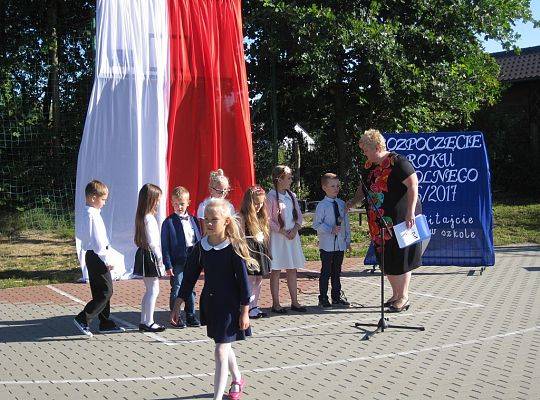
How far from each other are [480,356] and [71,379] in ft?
12.0

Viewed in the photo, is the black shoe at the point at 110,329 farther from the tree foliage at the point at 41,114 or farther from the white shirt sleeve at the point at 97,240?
the tree foliage at the point at 41,114

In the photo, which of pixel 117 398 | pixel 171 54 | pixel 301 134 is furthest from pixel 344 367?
pixel 301 134

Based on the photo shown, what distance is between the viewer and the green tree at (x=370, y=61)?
45.8ft

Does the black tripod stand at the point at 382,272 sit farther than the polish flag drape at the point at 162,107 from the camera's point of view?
No

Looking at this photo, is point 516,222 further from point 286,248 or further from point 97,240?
point 97,240

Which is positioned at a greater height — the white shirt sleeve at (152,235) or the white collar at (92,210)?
the white collar at (92,210)

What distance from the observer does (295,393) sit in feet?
18.1

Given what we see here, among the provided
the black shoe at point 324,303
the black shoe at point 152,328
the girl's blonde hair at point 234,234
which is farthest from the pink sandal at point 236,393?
the black shoe at point 324,303

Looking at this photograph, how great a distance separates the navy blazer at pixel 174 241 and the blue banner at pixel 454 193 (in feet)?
12.9

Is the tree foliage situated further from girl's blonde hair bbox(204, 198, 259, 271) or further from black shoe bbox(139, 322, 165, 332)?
girl's blonde hair bbox(204, 198, 259, 271)

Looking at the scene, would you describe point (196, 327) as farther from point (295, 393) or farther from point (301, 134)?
point (301, 134)

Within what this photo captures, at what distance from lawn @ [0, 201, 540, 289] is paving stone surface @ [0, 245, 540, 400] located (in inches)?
69.1

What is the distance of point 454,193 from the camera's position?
10883mm

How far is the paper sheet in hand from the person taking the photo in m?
7.78
